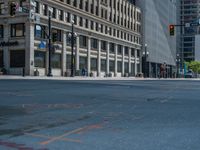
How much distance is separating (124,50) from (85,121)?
80169 mm

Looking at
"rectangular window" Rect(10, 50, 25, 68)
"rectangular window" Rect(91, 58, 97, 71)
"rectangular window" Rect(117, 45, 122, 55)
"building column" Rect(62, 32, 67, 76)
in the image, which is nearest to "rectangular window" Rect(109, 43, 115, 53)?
"rectangular window" Rect(117, 45, 122, 55)

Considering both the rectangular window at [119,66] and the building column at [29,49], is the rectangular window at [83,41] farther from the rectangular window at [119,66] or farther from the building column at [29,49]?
the rectangular window at [119,66]

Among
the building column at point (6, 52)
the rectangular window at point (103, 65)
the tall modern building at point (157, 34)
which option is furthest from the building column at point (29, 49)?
the tall modern building at point (157, 34)

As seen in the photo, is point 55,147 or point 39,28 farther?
point 39,28

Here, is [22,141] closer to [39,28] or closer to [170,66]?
[39,28]

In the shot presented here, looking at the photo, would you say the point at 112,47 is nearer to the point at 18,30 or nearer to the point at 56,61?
the point at 56,61

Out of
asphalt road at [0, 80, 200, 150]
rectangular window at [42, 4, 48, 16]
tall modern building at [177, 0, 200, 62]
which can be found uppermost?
tall modern building at [177, 0, 200, 62]

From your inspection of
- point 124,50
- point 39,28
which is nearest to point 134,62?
point 124,50

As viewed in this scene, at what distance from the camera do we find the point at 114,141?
519 cm

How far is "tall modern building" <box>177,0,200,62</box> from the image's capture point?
173125 millimetres

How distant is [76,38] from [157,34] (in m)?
53.5

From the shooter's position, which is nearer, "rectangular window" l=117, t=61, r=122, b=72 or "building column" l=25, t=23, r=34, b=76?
"building column" l=25, t=23, r=34, b=76

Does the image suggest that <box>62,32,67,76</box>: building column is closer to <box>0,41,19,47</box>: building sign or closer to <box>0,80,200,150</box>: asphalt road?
<box>0,41,19,47</box>: building sign

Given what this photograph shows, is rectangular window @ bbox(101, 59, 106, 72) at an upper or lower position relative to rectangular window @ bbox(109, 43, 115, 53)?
lower
